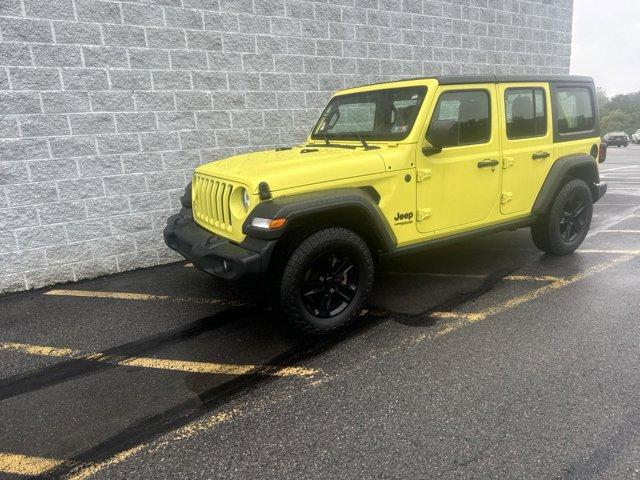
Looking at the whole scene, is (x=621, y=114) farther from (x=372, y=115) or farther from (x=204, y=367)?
(x=204, y=367)

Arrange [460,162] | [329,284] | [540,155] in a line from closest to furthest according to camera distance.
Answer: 1. [329,284]
2. [460,162]
3. [540,155]

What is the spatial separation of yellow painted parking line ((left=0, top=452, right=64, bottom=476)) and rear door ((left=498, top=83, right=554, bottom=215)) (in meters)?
4.15

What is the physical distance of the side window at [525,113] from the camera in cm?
461

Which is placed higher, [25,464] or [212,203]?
[212,203]

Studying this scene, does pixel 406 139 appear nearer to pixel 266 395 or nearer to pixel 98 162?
pixel 266 395

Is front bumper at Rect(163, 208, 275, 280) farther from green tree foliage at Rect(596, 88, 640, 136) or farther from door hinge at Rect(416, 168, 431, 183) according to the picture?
green tree foliage at Rect(596, 88, 640, 136)

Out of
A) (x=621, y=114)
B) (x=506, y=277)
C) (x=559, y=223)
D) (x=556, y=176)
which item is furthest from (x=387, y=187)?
(x=621, y=114)

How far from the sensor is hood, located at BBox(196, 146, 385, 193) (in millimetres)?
3410

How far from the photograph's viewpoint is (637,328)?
140 inches

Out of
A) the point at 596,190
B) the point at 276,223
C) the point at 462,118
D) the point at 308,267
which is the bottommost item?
the point at 308,267

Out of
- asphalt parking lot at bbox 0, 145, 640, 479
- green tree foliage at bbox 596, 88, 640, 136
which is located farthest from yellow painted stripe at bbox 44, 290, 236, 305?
green tree foliage at bbox 596, 88, 640, 136

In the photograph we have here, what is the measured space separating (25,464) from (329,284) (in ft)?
7.11

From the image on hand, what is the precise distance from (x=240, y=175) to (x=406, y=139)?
1415 millimetres

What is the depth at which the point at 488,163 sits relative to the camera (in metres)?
4.39
